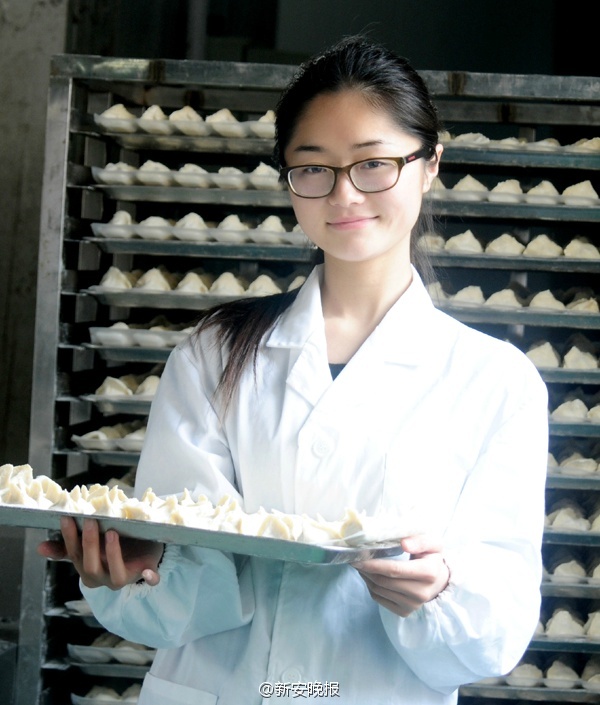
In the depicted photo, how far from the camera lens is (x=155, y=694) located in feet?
4.14

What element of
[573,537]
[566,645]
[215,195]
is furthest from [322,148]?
[566,645]

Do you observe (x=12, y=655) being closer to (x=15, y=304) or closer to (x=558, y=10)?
(x=15, y=304)

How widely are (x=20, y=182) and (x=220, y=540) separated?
7.40 ft

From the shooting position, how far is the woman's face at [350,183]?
126 cm

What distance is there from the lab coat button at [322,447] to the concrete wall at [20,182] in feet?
6.37

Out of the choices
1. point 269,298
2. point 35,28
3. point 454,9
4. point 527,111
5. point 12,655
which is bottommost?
point 12,655

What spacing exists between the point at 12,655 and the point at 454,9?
8.46ft

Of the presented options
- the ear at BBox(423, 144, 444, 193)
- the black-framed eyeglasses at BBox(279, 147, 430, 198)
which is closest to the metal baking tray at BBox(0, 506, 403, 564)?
the black-framed eyeglasses at BBox(279, 147, 430, 198)

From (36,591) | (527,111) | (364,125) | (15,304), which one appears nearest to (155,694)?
(364,125)

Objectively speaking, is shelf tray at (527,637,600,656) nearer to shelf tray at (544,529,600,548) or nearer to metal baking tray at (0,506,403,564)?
shelf tray at (544,529,600,548)

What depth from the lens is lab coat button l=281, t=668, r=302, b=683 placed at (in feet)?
3.94

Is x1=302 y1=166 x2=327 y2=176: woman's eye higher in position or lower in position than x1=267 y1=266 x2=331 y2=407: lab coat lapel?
higher

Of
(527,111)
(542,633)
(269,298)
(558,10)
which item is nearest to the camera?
(269,298)

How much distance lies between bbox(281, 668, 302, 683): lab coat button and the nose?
0.60m
